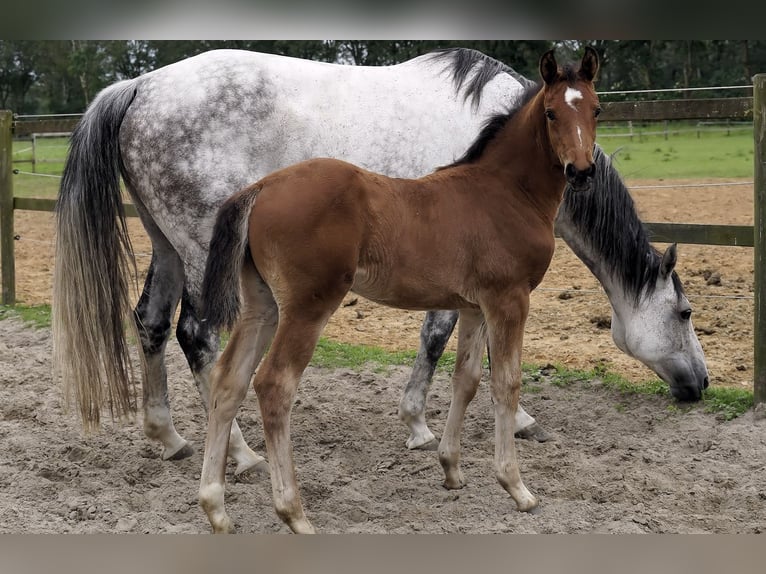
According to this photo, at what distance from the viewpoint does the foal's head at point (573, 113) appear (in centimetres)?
305

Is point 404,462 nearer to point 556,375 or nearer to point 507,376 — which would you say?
point 507,376

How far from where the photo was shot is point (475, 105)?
14.4 feet

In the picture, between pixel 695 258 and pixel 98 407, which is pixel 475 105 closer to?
pixel 98 407

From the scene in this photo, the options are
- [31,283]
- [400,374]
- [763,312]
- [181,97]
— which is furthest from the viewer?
[31,283]

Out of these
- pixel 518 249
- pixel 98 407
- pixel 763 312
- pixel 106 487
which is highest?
pixel 518 249

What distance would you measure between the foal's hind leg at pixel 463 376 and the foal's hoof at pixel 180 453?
4.77ft

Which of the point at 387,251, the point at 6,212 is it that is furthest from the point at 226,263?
the point at 6,212

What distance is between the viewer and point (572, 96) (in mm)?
3146

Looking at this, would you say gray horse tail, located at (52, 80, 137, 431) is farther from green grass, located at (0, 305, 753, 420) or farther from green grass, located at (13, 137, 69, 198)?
green grass, located at (13, 137, 69, 198)

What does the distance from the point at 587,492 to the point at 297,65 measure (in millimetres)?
2706

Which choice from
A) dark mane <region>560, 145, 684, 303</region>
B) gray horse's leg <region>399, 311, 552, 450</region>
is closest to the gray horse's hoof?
gray horse's leg <region>399, 311, 552, 450</region>

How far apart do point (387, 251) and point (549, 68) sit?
99cm

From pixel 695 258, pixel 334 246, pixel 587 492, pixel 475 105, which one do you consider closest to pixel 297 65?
pixel 475 105

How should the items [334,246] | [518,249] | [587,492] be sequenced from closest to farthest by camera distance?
1. [334,246]
2. [518,249]
3. [587,492]
